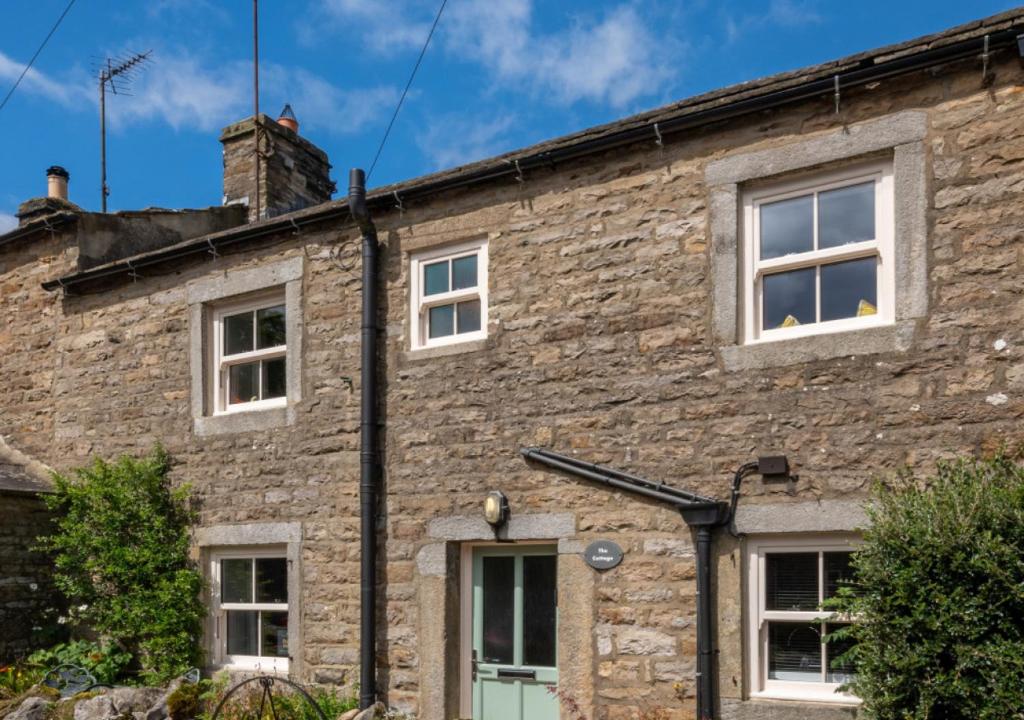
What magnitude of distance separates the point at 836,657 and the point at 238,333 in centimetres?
685

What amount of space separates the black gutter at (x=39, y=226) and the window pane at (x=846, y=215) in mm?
8820

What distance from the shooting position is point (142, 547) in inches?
403

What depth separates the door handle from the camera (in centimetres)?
830

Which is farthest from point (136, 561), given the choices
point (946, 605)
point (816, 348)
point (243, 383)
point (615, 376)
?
point (946, 605)

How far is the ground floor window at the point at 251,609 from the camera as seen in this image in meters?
9.77

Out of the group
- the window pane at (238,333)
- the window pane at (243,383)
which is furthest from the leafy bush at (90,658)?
the window pane at (238,333)

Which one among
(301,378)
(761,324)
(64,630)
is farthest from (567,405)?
(64,630)

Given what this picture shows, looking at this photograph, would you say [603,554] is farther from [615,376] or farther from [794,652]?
[794,652]

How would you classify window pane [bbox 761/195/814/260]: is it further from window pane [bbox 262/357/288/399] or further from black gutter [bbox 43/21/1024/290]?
window pane [bbox 262/357/288/399]

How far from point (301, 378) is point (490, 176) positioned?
9.24ft

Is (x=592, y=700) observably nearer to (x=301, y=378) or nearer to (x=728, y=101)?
(x=301, y=378)

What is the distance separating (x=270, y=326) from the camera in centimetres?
1034

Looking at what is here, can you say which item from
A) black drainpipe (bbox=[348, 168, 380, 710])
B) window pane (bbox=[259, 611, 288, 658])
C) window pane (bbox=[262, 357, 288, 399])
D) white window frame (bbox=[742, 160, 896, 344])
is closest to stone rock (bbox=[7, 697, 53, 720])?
window pane (bbox=[259, 611, 288, 658])

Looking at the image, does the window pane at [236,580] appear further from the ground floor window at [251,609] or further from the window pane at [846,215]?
the window pane at [846,215]
